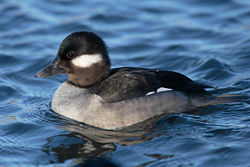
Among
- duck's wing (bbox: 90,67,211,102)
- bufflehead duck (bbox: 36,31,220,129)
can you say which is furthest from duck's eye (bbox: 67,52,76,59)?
duck's wing (bbox: 90,67,211,102)

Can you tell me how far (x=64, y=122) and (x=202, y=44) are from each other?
557 centimetres

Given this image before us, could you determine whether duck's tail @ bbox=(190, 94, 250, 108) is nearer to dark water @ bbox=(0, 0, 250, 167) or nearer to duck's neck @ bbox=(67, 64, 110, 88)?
dark water @ bbox=(0, 0, 250, 167)

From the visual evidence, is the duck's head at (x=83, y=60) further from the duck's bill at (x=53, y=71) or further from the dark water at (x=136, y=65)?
the dark water at (x=136, y=65)

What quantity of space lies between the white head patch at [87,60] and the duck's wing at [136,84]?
0.41m

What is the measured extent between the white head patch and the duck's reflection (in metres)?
1.13

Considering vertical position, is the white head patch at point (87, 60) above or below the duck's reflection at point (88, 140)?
above

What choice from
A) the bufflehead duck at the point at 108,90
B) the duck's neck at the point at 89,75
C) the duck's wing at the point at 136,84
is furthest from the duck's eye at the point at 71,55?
the duck's wing at the point at 136,84

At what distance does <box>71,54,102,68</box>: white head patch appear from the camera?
27.3 ft

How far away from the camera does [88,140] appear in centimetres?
768

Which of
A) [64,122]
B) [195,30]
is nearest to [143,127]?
[64,122]

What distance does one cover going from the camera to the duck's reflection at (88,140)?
23.7ft

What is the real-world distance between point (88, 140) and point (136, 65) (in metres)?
4.27

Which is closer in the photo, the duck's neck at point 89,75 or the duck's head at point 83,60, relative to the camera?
the duck's head at point 83,60

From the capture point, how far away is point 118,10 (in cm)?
1479
